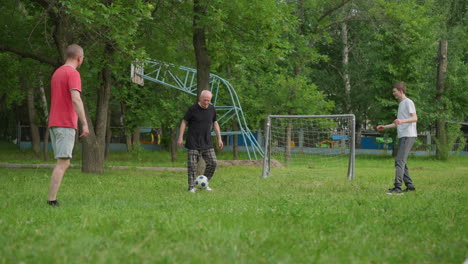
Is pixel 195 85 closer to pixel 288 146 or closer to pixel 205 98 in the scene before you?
pixel 288 146

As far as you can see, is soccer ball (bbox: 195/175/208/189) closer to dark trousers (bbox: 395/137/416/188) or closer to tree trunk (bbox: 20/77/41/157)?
dark trousers (bbox: 395/137/416/188)

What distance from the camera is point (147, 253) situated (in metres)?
4.17

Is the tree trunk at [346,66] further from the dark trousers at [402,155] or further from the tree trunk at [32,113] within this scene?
the dark trousers at [402,155]

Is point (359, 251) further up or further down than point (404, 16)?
further down

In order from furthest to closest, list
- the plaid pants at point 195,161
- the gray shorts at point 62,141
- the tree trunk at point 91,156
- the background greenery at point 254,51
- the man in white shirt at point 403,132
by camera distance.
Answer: the tree trunk at point 91,156 → the background greenery at point 254,51 → the plaid pants at point 195,161 → the man in white shirt at point 403,132 → the gray shorts at point 62,141

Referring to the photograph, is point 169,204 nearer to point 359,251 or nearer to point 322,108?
point 359,251

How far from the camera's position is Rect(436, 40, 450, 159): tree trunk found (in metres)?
29.7

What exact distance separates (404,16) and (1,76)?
17304mm

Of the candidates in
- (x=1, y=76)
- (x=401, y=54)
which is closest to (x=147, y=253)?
(x=1, y=76)

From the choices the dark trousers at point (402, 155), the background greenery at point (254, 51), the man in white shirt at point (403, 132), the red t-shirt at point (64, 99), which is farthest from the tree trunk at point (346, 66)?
the red t-shirt at point (64, 99)

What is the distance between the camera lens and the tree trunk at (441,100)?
29702 mm

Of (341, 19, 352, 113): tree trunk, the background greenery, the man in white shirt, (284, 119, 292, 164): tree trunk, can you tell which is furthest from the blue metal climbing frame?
(341, 19, 352, 113): tree trunk

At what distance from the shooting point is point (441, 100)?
30.8 meters

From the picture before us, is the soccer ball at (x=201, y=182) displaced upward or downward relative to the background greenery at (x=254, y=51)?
downward
